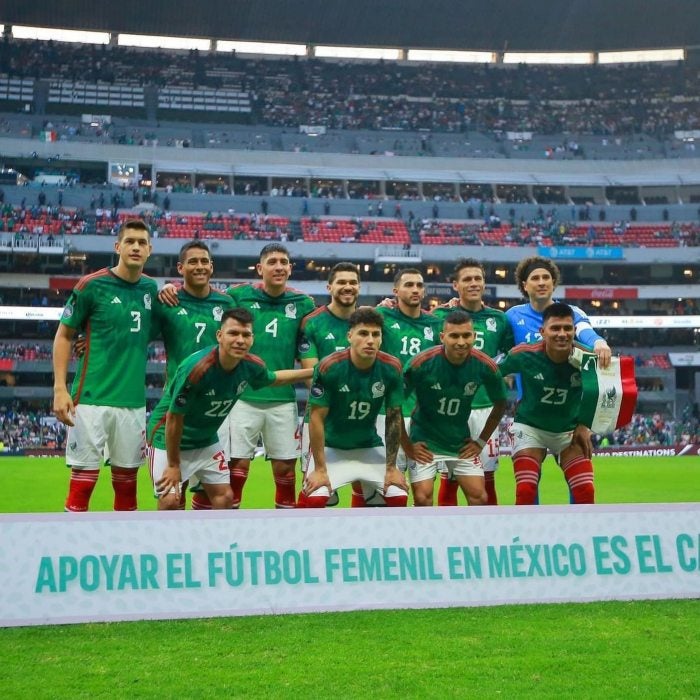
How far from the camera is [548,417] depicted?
705 centimetres

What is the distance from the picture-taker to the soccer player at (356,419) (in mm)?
6336

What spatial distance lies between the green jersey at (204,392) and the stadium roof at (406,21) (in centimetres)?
4747

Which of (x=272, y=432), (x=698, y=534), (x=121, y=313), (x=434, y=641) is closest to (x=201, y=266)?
(x=121, y=313)

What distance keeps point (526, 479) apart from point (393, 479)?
1171 millimetres

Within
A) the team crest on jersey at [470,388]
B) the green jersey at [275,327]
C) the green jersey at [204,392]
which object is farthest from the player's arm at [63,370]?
the team crest on jersey at [470,388]

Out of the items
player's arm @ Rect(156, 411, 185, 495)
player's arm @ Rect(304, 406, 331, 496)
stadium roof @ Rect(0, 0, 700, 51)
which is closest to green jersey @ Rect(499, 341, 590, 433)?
player's arm @ Rect(304, 406, 331, 496)

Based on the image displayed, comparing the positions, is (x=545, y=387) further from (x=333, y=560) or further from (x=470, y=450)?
(x=333, y=560)

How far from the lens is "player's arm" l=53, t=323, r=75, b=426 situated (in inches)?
239

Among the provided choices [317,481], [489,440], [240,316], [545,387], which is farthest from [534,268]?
[240,316]

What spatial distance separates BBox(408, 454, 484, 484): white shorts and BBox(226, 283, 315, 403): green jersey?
1233 millimetres

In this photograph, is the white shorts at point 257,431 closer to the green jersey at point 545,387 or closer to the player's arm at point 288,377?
the player's arm at point 288,377

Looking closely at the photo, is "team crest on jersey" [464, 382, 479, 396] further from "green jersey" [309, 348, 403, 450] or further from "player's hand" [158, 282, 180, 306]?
"player's hand" [158, 282, 180, 306]

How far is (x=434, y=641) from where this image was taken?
4.55 m

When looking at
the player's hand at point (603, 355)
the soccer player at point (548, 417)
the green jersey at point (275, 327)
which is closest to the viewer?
the player's hand at point (603, 355)
